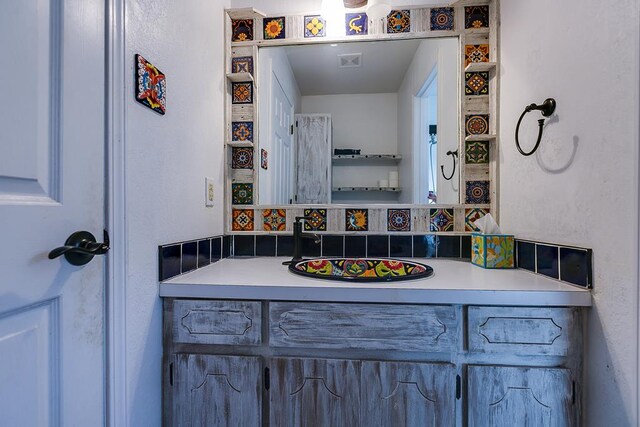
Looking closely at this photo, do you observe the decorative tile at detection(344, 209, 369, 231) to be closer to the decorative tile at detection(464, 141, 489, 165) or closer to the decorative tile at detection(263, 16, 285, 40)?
the decorative tile at detection(464, 141, 489, 165)

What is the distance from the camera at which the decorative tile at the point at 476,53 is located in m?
1.37

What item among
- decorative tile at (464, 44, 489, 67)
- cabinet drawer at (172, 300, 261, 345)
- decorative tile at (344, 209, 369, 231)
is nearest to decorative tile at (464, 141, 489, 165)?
decorative tile at (464, 44, 489, 67)

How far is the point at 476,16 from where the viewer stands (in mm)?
1366

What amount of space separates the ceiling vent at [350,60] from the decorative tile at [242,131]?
504 millimetres

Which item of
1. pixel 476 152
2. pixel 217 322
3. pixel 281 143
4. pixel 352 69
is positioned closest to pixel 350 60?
pixel 352 69

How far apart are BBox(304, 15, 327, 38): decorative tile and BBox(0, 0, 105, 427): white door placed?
3.02 feet

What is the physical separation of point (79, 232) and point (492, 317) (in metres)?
1.02

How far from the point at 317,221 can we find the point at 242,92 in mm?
703

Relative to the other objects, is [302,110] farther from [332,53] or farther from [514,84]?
[514,84]

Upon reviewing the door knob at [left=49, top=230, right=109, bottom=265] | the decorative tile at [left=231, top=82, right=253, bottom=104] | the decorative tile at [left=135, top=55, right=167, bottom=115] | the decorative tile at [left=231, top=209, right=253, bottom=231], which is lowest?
the door knob at [left=49, top=230, right=109, bottom=265]

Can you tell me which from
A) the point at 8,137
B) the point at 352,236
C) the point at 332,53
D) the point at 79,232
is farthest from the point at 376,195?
the point at 8,137

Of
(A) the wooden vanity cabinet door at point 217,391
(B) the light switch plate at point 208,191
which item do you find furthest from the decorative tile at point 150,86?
(A) the wooden vanity cabinet door at point 217,391

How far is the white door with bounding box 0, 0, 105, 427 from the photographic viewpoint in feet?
1.75

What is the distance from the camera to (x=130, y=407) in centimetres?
79
